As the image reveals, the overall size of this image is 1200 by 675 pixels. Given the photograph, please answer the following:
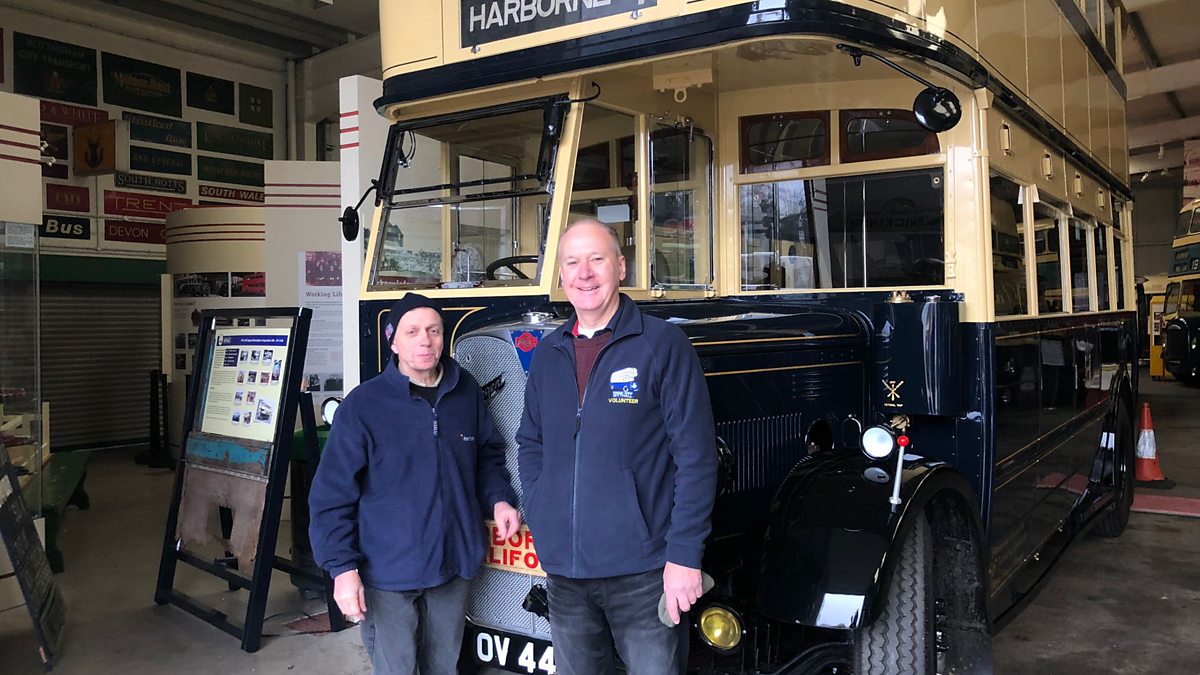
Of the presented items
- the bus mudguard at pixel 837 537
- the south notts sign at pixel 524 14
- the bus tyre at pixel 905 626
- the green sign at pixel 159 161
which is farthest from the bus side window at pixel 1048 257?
the green sign at pixel 159 161

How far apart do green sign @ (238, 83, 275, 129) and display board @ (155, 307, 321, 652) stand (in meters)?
10.1

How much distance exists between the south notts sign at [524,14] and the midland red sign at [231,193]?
11.5m

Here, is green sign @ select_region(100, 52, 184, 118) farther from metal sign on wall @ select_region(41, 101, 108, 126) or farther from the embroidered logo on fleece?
the embroidered logo on fleece

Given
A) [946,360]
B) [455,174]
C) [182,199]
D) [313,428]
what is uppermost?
[182,199]

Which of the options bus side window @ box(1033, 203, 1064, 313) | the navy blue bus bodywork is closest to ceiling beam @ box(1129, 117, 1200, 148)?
bus side window @ box(1033, 203, 1064, 313)

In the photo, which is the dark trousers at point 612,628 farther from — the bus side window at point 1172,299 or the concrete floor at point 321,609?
the bus side window at point 1172,299

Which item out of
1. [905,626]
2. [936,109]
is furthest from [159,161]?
[905,626]

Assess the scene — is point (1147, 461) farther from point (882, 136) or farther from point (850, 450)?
point (850, 450)

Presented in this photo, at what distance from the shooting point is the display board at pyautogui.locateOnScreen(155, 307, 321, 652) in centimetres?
429

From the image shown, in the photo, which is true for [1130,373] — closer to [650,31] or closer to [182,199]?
[650,31]

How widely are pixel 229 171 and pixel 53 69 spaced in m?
2.69

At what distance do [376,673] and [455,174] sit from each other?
6.23 feet

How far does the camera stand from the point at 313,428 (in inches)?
177

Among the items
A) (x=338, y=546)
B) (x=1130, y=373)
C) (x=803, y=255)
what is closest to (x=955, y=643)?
(x=803, y=255)
